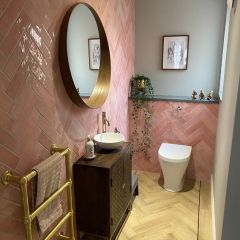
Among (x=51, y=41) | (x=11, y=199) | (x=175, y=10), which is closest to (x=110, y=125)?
(x=51, y=41)

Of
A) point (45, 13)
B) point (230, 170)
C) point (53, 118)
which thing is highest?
point (45, 13)

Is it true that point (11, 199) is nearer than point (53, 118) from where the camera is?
Yes

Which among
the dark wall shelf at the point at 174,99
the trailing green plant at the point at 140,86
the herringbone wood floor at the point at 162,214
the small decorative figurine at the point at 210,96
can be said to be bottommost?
the herringbone wood floor at the point at 162,214

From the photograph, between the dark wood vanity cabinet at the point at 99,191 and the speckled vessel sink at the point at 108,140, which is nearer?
the dark wood vanity cabinet at the point at 99,191

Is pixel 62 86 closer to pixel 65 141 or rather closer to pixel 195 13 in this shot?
pixel 65 141

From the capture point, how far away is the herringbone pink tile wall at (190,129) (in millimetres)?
2957

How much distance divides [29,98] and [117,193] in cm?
108

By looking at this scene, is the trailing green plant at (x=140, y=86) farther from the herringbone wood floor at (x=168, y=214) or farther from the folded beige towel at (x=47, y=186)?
the folded beige towel at (x=47, y=186)

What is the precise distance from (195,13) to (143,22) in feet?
2.06

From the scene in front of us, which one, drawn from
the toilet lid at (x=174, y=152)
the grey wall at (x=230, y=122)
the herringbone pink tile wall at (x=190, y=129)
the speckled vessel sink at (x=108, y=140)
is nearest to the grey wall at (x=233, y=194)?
the grey wall at (x=230, y=122)

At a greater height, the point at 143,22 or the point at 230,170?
the point at 143,22

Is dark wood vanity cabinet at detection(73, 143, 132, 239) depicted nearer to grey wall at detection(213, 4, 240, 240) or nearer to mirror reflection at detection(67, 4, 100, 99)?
mirror reflection at detection(67, 4, 100, 99)

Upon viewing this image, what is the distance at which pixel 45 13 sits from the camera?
1487 mm

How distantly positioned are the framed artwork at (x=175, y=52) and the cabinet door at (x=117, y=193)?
5.29 feet
